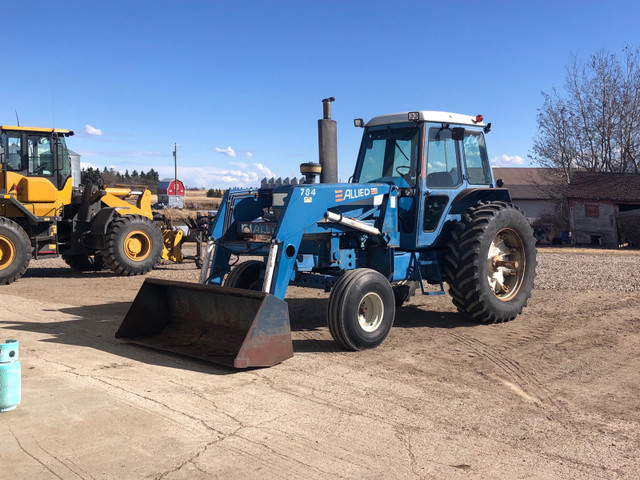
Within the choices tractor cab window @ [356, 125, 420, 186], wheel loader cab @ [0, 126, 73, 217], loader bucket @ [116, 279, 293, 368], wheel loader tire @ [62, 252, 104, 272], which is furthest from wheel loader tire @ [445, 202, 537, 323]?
wheel loader tire @ [62, 252, 104, 272]

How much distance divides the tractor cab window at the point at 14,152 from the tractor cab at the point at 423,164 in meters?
7.87

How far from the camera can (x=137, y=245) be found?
13648 mm

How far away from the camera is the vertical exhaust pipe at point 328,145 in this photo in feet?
30.0

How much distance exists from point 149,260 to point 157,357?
756cm

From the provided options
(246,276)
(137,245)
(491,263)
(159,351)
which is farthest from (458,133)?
(137,245)

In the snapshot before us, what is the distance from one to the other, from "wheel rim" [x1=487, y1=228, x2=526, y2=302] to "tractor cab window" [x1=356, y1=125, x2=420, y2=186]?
1.58 m

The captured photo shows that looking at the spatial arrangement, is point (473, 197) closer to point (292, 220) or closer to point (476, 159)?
point (476, 159)

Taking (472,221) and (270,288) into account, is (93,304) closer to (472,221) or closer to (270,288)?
(270,288)

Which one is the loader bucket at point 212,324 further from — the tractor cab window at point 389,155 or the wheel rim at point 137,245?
the wheel rim at point 137,245

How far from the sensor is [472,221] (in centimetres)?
809

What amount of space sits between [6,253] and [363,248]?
25.8 feet

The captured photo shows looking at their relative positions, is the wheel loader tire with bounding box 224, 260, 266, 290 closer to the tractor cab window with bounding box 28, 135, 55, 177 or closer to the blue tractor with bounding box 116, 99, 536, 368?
the blue tractor with bounding box 116, 99, 536, 368

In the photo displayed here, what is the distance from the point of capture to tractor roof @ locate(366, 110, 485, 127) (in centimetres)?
809

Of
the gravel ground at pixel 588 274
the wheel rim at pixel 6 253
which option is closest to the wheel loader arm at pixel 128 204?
the wheel rim at pixel 6 253
